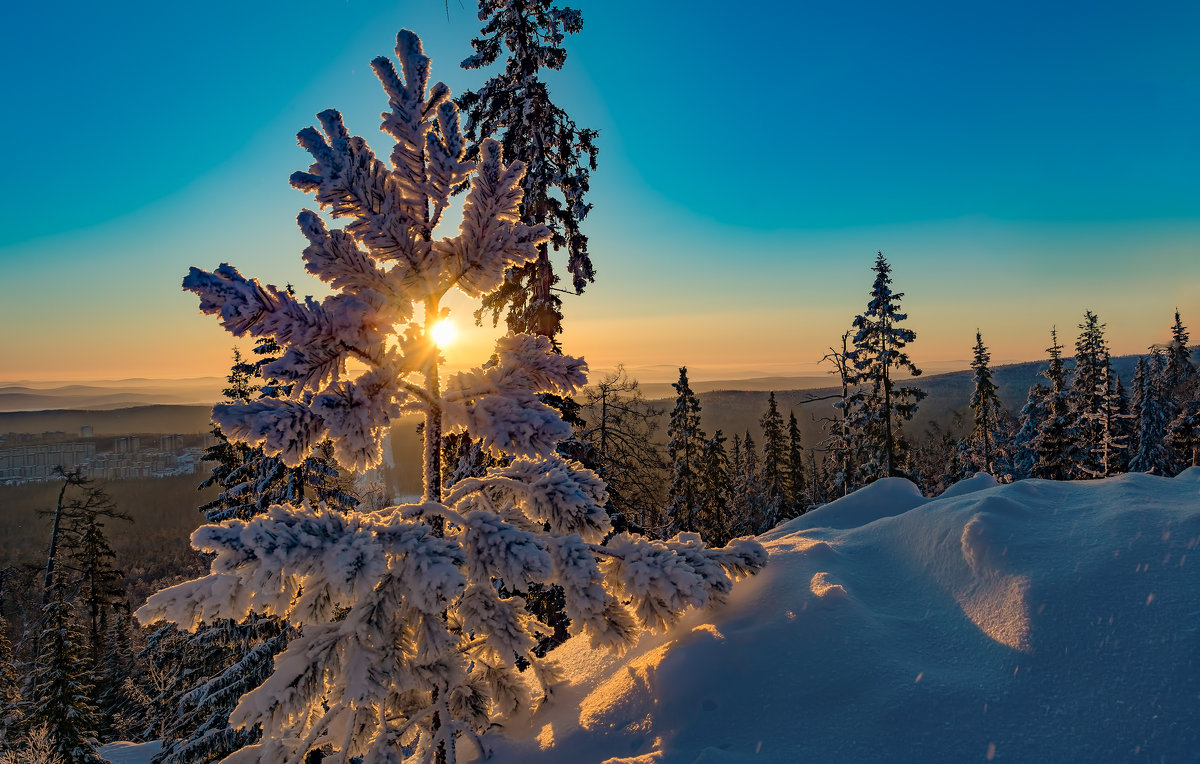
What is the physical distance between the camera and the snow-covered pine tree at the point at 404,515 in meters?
3.44

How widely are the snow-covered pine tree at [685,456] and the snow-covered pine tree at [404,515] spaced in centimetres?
2702

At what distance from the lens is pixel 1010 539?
16.7 ft

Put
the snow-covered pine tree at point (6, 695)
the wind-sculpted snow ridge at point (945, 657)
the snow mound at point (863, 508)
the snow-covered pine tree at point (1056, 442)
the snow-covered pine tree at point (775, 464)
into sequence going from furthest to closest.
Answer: the snow-covered pine tree at point (775, 464) → the snow-covered pine tree at point (1056, 442) → the snow-covered pine tree at point (6, 695) → the snow mound at point (863, 508) → the wind-sculpted snow ridge at point (945, 657)

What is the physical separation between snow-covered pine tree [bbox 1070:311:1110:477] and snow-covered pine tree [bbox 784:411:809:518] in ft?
62.1

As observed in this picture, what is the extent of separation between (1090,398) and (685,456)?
2947 cm

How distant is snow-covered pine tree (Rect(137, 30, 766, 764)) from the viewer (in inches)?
136

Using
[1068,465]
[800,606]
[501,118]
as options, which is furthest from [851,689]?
[1068,465]

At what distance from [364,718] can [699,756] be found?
259cm

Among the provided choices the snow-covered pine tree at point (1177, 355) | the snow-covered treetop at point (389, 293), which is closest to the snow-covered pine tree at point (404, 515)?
the snow-covered treetop at point (389, 293)

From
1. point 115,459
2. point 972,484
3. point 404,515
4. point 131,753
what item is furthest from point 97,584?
point 115,459

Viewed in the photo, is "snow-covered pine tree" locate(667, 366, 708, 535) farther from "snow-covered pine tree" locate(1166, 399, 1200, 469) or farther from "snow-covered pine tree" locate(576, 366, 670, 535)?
"snow-covered pine tree" locate(1166, 399, 1200, 469)

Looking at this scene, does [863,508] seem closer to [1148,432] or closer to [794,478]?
[794,478]

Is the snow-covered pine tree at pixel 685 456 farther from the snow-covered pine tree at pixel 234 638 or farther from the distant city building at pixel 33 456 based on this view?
the distant city building at pixel 33 456

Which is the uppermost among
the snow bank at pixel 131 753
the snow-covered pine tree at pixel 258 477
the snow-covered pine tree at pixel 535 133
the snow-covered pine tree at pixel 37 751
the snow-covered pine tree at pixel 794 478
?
the snow-covered pine tree at pixel 535 133
